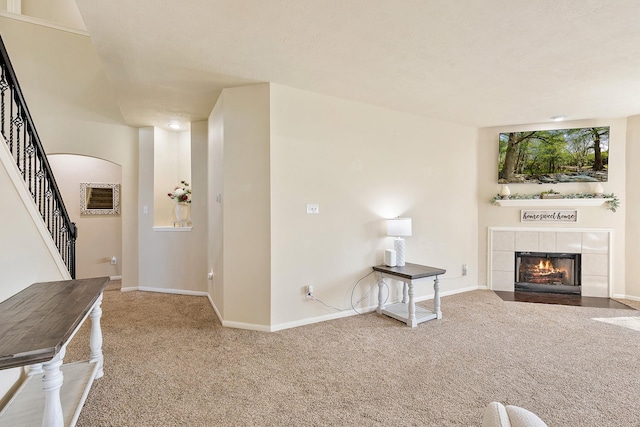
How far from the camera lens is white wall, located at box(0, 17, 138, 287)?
14.2ft

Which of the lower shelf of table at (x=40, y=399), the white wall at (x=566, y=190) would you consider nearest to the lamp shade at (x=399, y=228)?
the white wall at (x=566, y=190)

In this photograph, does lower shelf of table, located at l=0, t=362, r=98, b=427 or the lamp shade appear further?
the lamp shade

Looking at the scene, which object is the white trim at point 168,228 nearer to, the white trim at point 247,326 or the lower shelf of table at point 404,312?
the white trim at point 247,326

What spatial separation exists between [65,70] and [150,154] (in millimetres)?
1596

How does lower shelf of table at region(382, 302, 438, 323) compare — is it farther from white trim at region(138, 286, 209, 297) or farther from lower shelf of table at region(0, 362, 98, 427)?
lower shelf of table at region(0, 362, 98, 427)

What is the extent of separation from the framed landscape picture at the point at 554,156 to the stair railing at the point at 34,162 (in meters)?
5.51

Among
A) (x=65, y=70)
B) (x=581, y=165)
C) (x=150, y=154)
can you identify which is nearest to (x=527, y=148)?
(x=581, y=165)

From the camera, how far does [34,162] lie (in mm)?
2447

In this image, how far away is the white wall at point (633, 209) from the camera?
4314 millimetres

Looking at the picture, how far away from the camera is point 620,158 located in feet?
14.5

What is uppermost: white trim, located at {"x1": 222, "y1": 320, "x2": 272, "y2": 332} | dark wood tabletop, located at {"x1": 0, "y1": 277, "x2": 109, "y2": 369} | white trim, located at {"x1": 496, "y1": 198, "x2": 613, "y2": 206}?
white trim, located at {"x1": 496, "y1": 198, "x2": 613, "y2": 206}

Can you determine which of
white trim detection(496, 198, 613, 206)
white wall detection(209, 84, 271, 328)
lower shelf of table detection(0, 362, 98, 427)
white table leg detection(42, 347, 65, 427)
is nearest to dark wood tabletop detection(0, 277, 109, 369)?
white table leg detection(42, 347, 65, 427)

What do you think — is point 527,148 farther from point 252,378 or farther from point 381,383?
point 252,378

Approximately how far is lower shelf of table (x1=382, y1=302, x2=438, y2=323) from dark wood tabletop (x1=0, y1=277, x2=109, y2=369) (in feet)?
9.15
